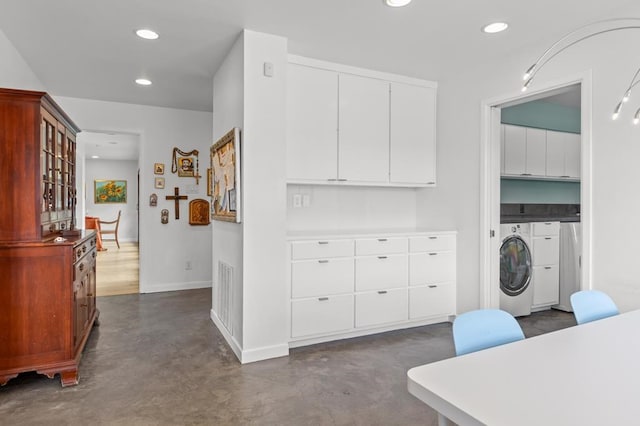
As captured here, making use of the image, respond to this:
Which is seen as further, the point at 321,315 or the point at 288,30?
the point at 321,315

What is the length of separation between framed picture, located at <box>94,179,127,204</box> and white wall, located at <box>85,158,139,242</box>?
0.29 ft

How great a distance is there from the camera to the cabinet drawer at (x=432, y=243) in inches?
146

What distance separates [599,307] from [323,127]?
7.98ft

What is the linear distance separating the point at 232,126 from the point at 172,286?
120 inches

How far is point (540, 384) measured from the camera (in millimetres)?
1005

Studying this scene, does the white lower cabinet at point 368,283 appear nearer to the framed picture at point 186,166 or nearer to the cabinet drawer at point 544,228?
the cabinet drawer at point 544,228

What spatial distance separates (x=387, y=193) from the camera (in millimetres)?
4301

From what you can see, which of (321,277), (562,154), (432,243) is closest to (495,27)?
(432,243)

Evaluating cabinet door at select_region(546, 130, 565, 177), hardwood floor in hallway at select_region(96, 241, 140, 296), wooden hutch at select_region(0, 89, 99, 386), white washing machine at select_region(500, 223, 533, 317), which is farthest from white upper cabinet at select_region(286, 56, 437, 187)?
hardwood floor in hallway at select_region(96, 241, 140, 296)

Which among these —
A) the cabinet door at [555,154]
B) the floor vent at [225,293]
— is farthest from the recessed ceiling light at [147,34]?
the cabinet door at [555,154]

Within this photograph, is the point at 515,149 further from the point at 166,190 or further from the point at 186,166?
the point at 166,190

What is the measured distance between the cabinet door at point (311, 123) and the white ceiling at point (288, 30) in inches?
7.7

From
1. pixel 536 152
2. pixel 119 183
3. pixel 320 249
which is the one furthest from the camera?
pixel 119 183

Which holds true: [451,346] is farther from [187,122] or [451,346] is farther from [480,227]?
[187,122]
